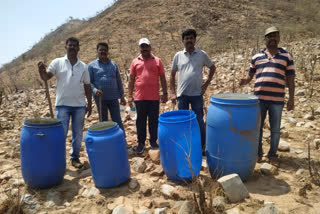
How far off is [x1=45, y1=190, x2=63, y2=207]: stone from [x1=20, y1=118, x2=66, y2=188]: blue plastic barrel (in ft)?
0.50

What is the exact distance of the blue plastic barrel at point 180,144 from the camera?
258 cm

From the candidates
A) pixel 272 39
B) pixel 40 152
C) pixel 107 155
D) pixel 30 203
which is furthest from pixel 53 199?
pixel 272 39

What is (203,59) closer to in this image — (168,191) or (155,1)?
(168,191)

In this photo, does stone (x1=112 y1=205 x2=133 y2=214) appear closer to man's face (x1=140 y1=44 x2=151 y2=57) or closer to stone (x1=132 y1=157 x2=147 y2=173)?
stone (x1=132 y1=157 x2=147 y2=173)

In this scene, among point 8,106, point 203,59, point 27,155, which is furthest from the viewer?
point 8,106

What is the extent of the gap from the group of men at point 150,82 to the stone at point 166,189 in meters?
1.11

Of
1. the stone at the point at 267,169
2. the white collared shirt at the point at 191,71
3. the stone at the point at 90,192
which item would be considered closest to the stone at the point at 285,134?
the stone at the point at 267,169

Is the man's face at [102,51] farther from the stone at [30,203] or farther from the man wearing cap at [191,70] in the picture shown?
the stone at [30,203]

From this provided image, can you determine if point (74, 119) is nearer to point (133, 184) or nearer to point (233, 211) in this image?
point (133, 184)

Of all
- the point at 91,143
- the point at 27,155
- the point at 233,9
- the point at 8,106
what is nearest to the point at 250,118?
the point at 91,143

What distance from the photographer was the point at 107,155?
2.62m

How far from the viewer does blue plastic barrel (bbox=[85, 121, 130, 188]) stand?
260 centimetres

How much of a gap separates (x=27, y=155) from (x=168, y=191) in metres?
1.55

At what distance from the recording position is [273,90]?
2965 millimetres
